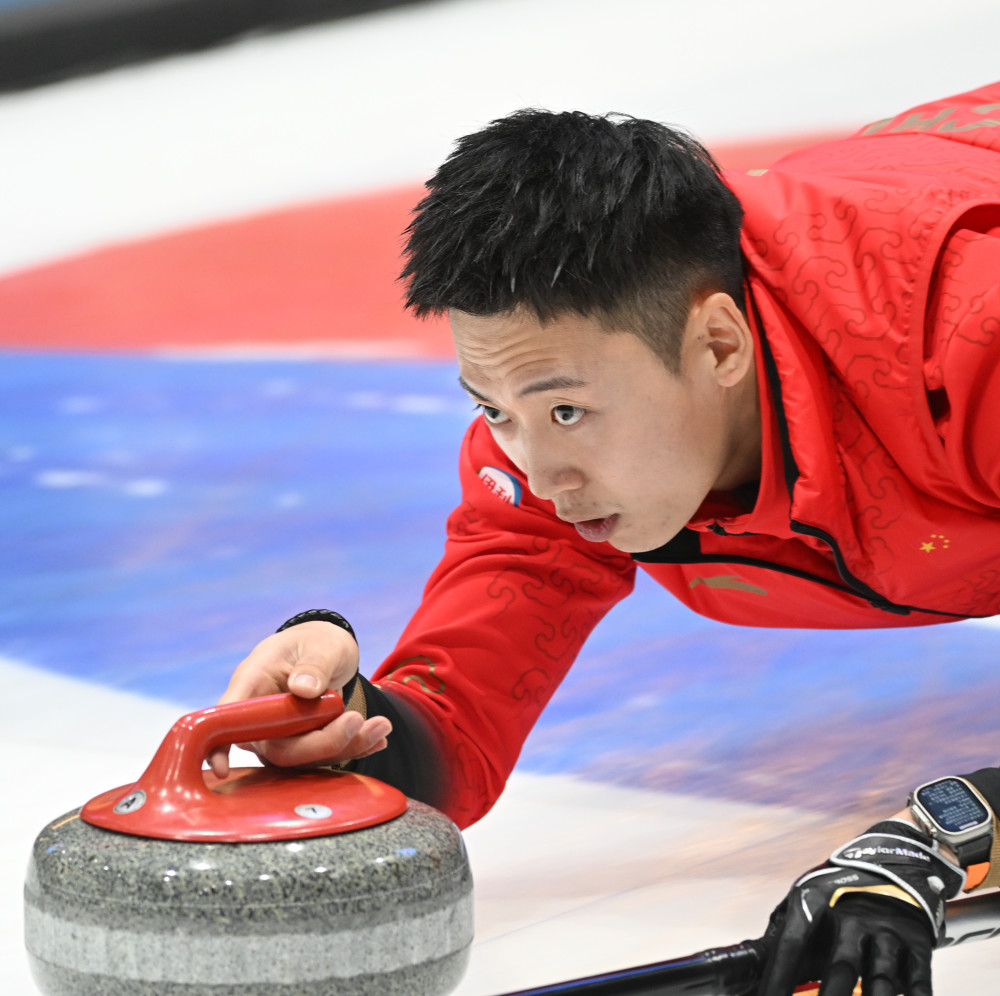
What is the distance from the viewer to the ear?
4.01 ft

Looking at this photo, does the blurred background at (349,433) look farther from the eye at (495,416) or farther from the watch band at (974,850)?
the eye at (495,416)

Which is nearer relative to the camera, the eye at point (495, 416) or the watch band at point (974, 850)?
the watch band at point (974, 850)

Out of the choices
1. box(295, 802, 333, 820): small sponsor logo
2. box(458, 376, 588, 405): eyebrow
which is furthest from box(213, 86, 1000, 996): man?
box(295, 802, 333, 820): small sponsor logo

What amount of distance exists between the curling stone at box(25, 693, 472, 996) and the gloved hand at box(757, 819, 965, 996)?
0.74 ft

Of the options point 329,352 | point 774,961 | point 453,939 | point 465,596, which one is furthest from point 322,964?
point 329,352

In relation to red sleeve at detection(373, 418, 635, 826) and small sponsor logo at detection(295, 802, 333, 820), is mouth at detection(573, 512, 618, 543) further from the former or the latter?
small sponsor logo at detection(295, 802, 333, 820)

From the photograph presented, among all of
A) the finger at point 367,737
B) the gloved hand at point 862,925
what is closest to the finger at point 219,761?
the finger at point 367,737

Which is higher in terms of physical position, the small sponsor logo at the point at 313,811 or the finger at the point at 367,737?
the small sponsor logo at the point at 313,811

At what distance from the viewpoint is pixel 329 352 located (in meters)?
3.83

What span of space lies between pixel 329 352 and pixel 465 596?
7.97ft

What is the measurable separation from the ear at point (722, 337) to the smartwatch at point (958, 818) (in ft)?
1.24

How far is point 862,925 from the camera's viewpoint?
96cm

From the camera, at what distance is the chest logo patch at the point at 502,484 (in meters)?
1.52

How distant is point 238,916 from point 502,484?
0.78m
